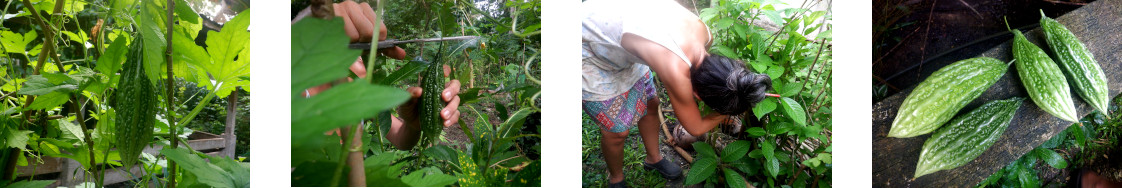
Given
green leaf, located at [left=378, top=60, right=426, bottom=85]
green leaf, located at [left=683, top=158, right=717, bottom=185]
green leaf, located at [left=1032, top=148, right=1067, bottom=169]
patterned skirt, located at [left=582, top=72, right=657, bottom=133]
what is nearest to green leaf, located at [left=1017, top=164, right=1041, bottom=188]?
green leaf, located at [left=1032, top=148, right=1067, bottom=169]

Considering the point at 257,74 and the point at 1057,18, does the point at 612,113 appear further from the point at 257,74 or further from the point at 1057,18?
the point at 1057,18

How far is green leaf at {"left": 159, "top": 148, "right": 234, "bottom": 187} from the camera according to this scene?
391 millimetres

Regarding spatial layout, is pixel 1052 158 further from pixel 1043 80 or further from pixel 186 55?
pixel 186 55

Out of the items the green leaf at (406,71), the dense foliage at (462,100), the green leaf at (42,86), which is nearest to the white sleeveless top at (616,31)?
the dense foliage at (462,100)

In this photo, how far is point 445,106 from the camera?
18.2 inches

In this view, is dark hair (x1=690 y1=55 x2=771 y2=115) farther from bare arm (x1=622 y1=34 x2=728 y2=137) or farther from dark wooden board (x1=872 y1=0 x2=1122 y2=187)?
dark wooden board (x1=872 y1=0 x2=1122 y2=187)

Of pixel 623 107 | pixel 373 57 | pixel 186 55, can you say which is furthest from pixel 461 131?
pixel 623 107

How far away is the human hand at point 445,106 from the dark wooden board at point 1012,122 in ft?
2.39

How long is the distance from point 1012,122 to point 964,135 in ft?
0.30

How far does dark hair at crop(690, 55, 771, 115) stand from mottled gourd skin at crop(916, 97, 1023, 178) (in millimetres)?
326

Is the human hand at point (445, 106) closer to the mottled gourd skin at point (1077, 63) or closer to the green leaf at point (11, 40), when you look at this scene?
the green leaf at point (11, 40)

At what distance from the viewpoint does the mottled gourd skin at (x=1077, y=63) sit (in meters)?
0.87

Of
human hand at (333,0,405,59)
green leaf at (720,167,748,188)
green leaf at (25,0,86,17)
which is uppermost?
green leaf at (25,0,86,17)

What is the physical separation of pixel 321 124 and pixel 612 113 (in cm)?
50
